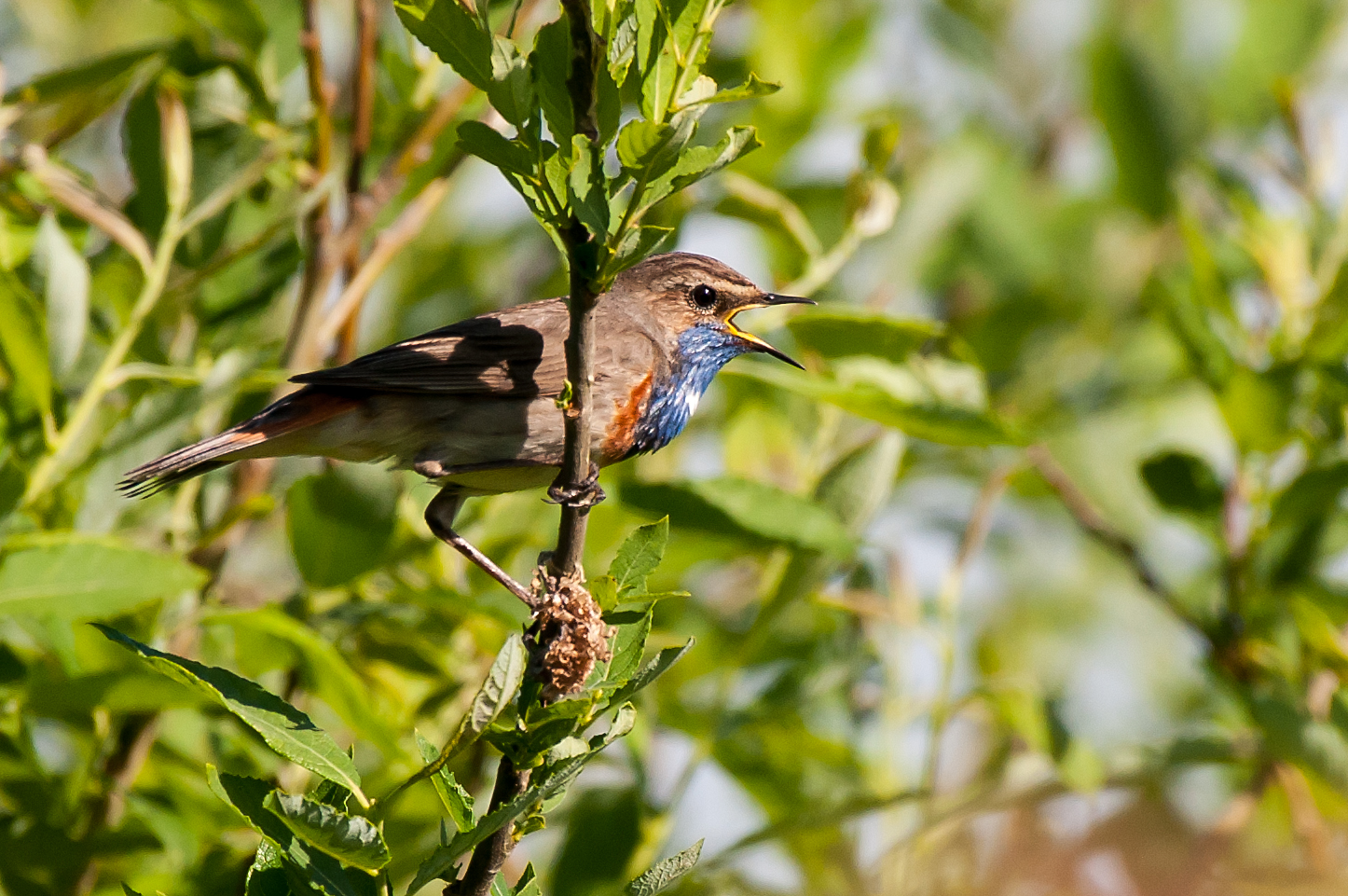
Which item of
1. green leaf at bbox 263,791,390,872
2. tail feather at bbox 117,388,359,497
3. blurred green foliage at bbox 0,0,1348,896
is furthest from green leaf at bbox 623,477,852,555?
green leaf at bbox 263,791,390,872

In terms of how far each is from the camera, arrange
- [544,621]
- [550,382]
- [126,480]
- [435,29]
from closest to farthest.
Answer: [435,29], [544,621], [126,480], [550,382]

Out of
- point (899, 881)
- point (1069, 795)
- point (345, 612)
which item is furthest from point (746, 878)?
point (345, 612)

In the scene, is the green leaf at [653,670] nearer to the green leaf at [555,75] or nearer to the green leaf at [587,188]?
the green leaf at [587,188]

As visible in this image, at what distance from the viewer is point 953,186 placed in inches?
237

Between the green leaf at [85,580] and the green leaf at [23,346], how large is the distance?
452 millimetres

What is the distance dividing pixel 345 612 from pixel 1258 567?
2994 millimetres

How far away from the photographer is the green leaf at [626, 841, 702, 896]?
238cm

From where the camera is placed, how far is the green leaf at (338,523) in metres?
3.90

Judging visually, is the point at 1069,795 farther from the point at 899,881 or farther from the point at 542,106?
the point at 542,106

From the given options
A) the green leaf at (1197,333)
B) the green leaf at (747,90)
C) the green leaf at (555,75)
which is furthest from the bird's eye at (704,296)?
the green leaf at (555,75)

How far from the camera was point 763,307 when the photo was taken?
4691mm

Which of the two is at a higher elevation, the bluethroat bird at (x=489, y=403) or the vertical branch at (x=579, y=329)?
the vertical branch at (x=579, y=329)

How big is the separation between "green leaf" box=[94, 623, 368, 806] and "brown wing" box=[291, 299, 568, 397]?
6.49 ft

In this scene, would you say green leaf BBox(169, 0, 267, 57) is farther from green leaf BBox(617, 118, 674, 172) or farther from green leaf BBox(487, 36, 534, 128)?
green leaf BBox(617, 118, 674, 172)
